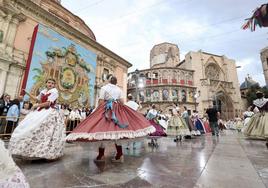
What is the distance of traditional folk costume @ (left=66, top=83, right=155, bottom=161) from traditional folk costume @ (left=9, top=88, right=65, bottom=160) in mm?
505

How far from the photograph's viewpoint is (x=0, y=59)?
830 centimetres

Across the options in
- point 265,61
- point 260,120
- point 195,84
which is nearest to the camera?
point 260,120


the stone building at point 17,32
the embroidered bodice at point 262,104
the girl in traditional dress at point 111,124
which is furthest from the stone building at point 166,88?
the girl in traditional dress at point 111,124

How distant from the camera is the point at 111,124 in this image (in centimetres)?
246

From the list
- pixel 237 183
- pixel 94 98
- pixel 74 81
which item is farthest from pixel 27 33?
pixel 237 183

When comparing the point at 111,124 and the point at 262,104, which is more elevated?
the point at 262,104

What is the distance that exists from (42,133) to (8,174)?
1.95m

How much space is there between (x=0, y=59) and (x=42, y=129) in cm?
857

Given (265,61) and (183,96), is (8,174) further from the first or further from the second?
(265,61)

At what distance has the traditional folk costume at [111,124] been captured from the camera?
230 cm

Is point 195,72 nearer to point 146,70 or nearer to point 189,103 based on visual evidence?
point 189,103

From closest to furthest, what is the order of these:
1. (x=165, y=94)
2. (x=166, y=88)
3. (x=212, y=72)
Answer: (x=165, y=94)
(x=166, y=88)
(x=212, y=72)

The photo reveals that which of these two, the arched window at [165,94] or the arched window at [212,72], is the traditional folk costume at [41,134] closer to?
the arched window at [165,94]

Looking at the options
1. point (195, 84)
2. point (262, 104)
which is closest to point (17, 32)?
point (262, 104)
